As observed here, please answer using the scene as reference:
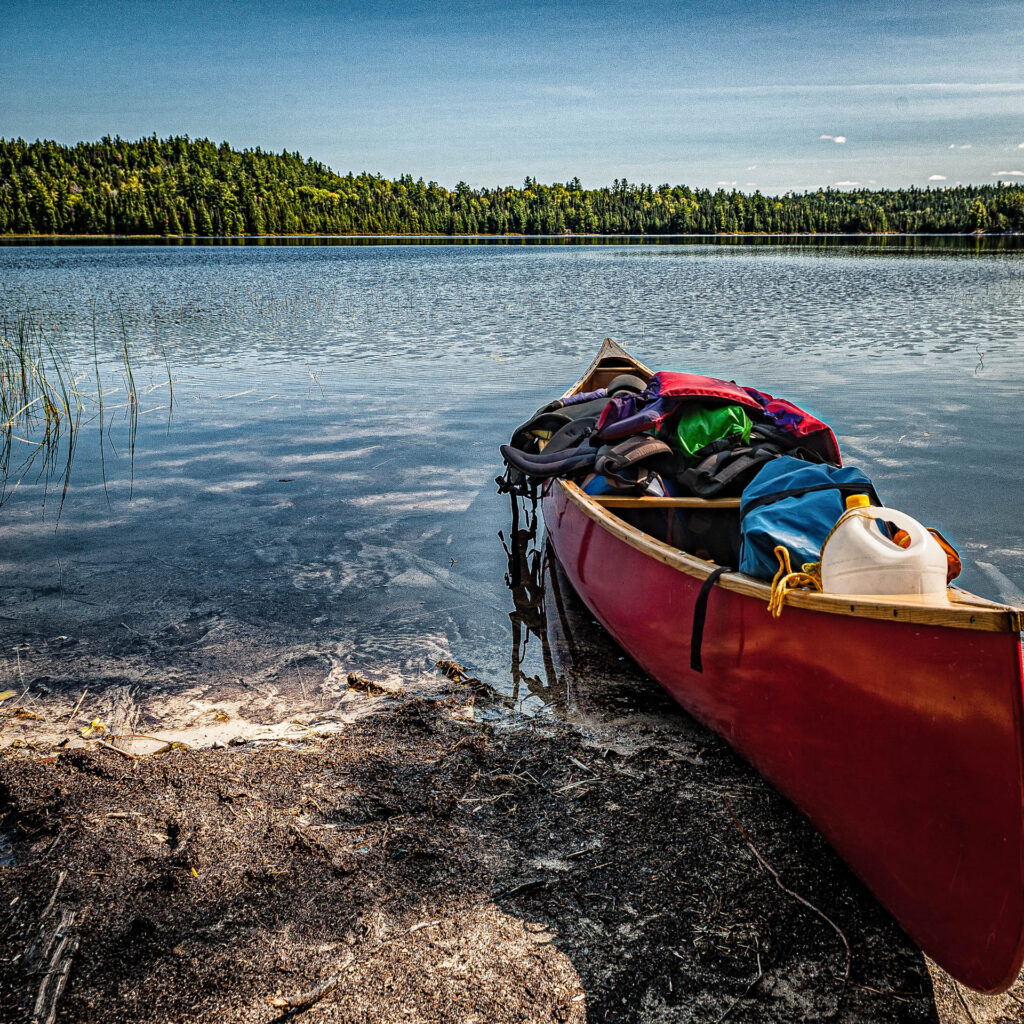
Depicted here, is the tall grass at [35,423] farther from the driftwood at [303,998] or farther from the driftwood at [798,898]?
the driftwood at [798,898]

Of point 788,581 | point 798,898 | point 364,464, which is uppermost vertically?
point 788,581

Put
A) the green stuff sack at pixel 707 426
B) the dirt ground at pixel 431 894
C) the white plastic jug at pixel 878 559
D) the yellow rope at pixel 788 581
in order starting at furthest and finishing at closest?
the green stuff sack at pixel 707 426, the yellow rope at pixel 788 581, the white plastic jug at pixel 878 559, the dirt ground at pixel 431 894

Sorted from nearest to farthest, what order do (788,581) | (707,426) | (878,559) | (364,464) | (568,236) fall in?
1. (878,559)
2. (788,581)
3. (707,426)
4. (364,464)
5. (568,236)

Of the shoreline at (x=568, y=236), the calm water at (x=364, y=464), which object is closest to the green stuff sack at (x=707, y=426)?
the calm water at (x=364, y=464)

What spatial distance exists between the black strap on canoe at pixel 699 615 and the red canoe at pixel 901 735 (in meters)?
0.03

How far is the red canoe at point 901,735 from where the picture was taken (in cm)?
243

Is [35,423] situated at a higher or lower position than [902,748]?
lower

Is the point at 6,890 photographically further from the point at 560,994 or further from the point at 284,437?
the point at 284,437

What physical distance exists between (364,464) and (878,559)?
703 cm

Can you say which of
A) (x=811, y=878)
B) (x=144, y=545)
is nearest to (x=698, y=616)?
(x=811, y=878)

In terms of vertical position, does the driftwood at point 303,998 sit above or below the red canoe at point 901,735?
below

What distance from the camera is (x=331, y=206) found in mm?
152625

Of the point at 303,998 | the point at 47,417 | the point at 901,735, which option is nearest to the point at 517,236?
the point at 47,417

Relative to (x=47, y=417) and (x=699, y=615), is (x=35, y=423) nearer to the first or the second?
(x=47, y=417)
